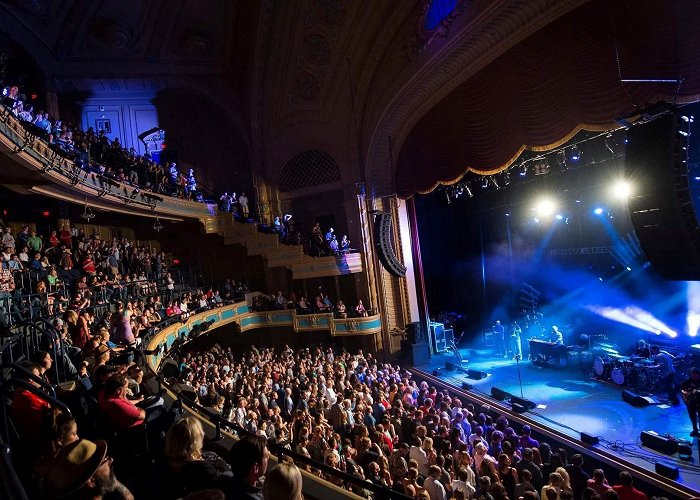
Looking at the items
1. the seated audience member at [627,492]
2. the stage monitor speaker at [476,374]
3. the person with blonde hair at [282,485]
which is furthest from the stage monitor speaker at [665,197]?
the stage monitor speaker at [476,374]

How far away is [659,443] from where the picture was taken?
8070 millimetres

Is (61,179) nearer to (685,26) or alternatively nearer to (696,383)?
(685,26)

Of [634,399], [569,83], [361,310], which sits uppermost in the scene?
[569,83]

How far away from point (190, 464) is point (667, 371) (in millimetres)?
12281

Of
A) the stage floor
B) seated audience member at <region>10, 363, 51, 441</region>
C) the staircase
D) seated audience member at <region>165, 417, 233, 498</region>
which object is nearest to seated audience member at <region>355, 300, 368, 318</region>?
the staircase

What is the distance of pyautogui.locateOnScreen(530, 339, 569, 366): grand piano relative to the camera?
14.5m

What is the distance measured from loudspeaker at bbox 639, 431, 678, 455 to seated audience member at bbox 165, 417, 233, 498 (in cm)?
837

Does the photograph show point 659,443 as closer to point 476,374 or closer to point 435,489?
point 435,489

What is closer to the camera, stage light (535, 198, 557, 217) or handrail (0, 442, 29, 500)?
handrail (0, 442, 29, 500)

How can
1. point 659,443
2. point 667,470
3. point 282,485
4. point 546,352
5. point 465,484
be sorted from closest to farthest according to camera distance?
point 282,485, point 465,484, point 667,470, point 659,443, point 546,352

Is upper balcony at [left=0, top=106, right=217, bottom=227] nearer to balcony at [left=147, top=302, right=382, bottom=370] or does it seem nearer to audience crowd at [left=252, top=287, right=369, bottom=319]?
balcony at [left=147, top=302, right=382, bottom=370]

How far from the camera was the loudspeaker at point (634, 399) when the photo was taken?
1055cm

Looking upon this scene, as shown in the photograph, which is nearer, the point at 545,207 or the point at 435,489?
the point at 435,489

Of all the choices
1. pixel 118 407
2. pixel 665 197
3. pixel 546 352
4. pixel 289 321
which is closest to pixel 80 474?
pixel 118 407
